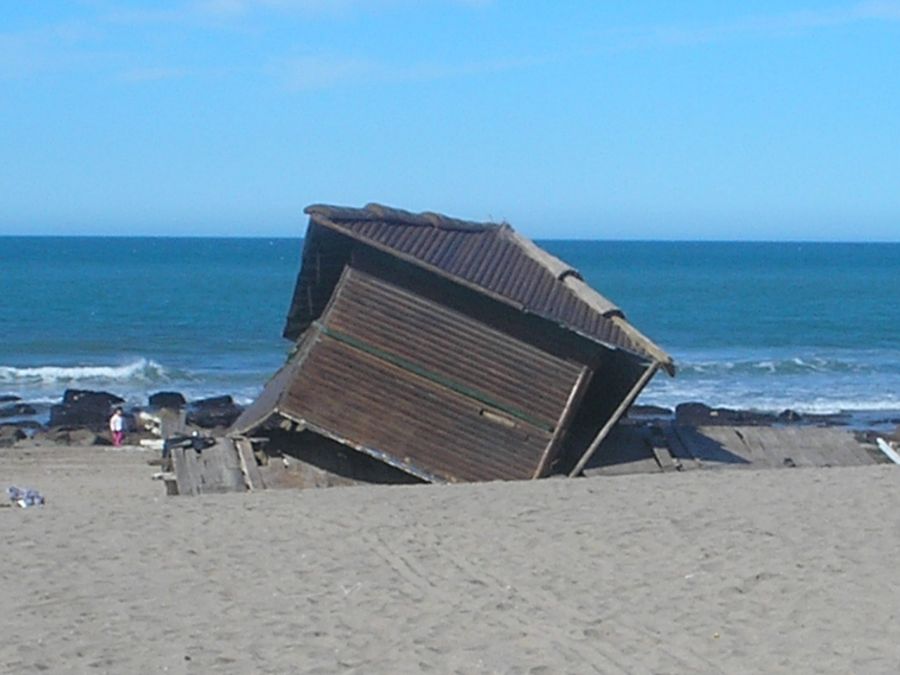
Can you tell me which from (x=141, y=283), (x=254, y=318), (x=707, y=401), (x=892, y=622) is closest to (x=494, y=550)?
(x=892, y=622)

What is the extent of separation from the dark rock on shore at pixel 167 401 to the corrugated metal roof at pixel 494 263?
53.4 feet

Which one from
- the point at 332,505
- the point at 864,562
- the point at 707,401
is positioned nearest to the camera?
the point at 864,562

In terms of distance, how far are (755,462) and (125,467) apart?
1014 centimetres

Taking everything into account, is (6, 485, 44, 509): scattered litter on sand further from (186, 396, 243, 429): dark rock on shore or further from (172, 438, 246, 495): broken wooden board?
(186, 396, 243, 429): dark rock on shore

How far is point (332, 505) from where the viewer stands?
1390 centimetres

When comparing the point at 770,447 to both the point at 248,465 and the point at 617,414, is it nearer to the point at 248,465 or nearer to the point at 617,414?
the point at 617,414

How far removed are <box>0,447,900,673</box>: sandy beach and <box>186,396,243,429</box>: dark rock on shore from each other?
1390 cm

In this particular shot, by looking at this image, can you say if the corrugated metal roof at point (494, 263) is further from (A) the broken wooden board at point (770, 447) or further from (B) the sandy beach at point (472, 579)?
(A) the broken wooden board at point (770, 447)

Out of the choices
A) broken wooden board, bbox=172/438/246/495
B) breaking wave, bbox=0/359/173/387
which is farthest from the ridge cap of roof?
breaking wave, bbox=0/359/173/387

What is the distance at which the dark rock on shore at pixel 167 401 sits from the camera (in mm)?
31958

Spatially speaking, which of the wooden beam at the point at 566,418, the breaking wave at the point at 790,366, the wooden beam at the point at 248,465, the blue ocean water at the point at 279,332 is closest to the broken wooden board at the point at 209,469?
the wooden beam at the point at 248,465

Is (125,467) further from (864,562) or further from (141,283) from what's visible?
(141,283)

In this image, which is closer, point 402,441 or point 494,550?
point 494,550

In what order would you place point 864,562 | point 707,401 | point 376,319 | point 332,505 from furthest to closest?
point 707,401 → point 376,319 → point 332,505 → point 864,562
